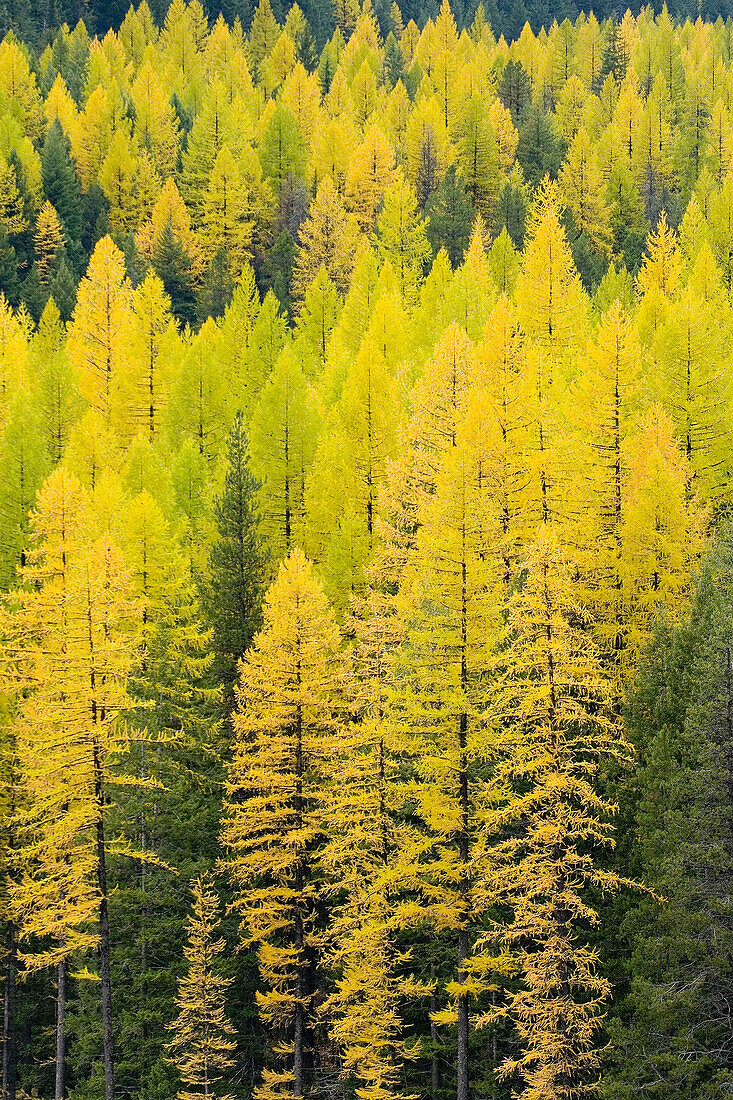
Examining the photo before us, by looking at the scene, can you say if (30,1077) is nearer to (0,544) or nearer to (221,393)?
(0,544)

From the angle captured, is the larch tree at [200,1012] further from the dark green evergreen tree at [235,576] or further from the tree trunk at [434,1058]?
the dark green evergreen tree at [235,576]

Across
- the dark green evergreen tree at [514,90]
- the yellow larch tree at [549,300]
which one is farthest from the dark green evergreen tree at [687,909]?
the dark green evergreen tree at [514,90]

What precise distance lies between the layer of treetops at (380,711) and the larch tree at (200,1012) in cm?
16

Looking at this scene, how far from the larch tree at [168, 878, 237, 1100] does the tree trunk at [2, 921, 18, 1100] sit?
4.55 m

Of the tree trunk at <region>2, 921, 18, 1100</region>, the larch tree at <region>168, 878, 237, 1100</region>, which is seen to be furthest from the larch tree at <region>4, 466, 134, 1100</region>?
the tree trunk at <region>2, 921, 18, 1100</region>

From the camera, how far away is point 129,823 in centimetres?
3080

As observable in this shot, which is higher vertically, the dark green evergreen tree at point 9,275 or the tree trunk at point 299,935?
the dark green evergreen tree at point 9,275

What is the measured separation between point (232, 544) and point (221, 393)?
1402 centimetres

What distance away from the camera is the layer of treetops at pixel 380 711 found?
78.0 feet

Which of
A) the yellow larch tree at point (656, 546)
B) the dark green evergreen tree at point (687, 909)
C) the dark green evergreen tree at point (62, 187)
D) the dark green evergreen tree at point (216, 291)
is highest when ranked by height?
the dark green evergreen tree at point (62, 187)

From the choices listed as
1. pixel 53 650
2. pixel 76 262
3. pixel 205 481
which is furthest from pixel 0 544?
pixel 76 262

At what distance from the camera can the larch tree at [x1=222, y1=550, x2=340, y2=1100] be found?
2973 cm

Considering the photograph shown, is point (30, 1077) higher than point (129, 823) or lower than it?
lower

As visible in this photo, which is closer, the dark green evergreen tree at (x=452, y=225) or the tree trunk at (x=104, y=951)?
the tree trunk at (x=104, y=951)
